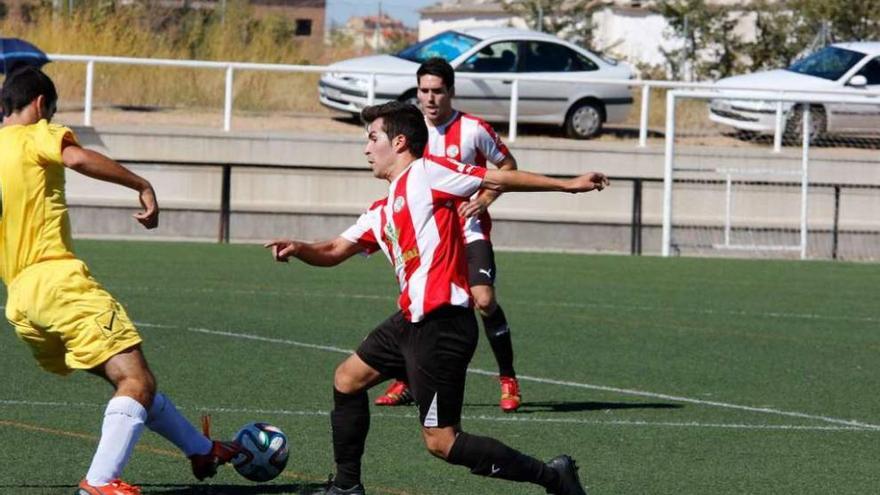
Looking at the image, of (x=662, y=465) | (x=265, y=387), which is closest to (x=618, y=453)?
(x=662, y=465)

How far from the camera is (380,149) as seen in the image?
6684 mm

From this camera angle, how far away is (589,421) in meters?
9.46

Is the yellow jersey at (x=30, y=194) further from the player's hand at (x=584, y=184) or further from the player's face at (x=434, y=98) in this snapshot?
the player's face at (x=434, y=98)

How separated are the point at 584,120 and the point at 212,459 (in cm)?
1856

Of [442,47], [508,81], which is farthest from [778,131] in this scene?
[442,47]

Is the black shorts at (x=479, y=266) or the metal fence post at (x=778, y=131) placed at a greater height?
the metal fence post at (x=778, y=131)

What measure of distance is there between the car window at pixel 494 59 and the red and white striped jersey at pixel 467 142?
15.3m

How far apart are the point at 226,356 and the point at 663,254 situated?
1130 cm

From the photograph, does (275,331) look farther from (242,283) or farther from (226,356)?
(242,283)

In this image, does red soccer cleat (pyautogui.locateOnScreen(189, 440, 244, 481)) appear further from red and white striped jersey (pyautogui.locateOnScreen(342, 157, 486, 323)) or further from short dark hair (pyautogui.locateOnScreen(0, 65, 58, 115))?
short dark hair (pyautogui.locateOnScreen(0, 65, 58, 115))

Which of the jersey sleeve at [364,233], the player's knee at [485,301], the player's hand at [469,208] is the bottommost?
the player's knee at [485,301]

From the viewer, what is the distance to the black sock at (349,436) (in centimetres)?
681

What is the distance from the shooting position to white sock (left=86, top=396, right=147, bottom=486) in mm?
6469

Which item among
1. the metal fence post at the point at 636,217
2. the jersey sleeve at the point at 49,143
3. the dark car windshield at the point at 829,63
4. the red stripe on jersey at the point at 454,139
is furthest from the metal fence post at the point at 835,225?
the jersey sleeve at the point at 49,143
